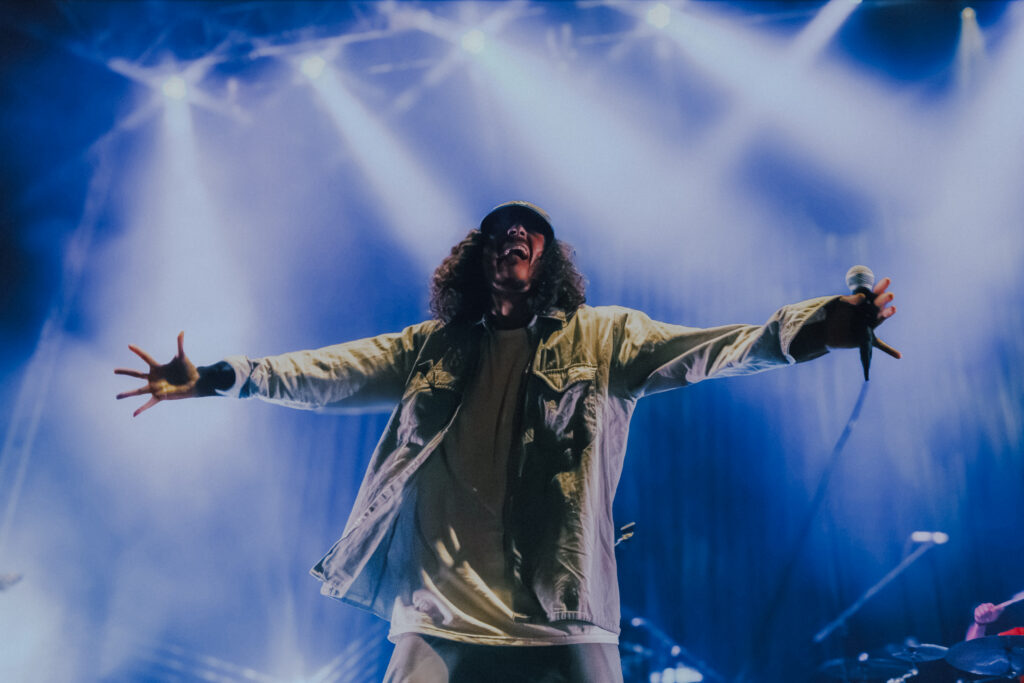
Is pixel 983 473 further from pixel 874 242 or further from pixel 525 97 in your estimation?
pixel 525 97

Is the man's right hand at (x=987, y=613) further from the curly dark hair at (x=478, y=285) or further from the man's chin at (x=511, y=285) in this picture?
the man's chin at (x=511, y=285)

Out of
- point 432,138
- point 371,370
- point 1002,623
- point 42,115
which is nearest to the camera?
point 371,370

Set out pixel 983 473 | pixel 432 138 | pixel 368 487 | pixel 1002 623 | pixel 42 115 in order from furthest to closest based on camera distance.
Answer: pixel 432 138
pixel 42 115
pixel 983 473
pixel 1002 623
pixel 368 487

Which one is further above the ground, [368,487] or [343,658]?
[368,487]

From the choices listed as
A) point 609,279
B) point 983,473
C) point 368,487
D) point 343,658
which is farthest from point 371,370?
point 983,473

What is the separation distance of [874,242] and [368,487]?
5.33m

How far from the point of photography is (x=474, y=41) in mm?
6469

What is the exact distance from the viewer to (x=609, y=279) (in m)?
6.00

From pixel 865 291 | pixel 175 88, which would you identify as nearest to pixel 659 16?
pixel 175 88

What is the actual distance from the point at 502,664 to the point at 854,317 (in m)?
1.05

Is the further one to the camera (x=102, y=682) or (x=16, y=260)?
(x=16, y=260)

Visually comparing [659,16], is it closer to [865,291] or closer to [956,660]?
[956,660]

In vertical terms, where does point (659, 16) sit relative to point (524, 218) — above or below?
above

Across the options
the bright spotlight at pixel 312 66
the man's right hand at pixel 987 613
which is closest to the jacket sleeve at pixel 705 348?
the man's right hand at pixel 987 613
